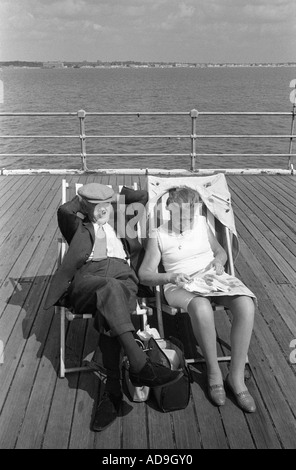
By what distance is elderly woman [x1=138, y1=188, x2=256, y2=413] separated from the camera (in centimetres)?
263

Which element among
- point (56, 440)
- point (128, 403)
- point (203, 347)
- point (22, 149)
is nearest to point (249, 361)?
point (203, 347)

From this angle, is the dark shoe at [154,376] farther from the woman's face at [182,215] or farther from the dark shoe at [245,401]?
the woman's face at [182,215]

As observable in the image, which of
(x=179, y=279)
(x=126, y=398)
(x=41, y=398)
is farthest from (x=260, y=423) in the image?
(x=41, y=398)

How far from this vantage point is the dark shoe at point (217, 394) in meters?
2.58

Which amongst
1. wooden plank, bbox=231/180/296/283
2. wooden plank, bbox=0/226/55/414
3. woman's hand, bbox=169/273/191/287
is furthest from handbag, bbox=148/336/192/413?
wooden plank, bbox=231/180/296/283

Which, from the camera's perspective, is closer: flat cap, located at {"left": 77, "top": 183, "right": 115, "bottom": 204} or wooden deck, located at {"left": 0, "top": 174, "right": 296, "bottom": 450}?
wooden deck, located at {"left": 0, "top": 174, "right": 296, "bottom": 450}

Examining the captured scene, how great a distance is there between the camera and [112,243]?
10.1 ft

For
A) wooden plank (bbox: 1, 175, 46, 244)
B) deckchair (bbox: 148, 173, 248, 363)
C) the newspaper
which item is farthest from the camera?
wooden plank (bbox: 1, 175, 46, 244)

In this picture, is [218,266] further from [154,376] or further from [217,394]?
[154,376]

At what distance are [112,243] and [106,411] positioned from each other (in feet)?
3.46

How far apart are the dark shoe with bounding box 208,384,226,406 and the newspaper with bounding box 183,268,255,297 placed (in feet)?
1.69

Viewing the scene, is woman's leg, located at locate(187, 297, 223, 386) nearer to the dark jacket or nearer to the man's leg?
the man's leg

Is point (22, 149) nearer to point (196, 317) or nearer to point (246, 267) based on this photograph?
point (246, 267)

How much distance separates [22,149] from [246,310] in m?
19.4
